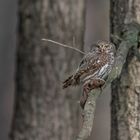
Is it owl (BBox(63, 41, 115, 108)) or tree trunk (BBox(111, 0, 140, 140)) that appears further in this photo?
tree trunk (BBox(111, 0, 140, 140))

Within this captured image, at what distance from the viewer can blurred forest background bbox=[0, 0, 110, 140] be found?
1720cm

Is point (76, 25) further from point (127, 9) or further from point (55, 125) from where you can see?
point (127, 9)

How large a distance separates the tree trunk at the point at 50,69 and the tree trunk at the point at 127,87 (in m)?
2.40

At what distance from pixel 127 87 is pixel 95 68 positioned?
1.54 feet

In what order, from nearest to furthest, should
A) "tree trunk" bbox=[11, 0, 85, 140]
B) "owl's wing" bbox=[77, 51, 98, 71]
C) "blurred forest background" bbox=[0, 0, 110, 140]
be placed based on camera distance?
"owl's wing" bbox=[77, 51, 98, 71], "tree trunk" bbox=[11, 0, 85, 140], "blurred forest background" bbox=[0, 0, 110, 140]

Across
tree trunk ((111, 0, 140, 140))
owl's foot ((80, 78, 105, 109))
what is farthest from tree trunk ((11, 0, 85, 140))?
owl's foot ((80, 78, 105, 109))

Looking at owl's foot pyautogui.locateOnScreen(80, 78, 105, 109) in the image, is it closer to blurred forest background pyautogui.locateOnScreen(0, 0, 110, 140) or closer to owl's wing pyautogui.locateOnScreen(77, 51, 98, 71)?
owl's wing pyautogui.locateOnScreen(77, 51, 98, 71)

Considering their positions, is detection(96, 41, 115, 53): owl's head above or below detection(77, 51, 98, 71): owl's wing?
above

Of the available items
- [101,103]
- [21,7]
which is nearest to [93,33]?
[101,103]

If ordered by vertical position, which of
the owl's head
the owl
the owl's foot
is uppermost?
the owl's head

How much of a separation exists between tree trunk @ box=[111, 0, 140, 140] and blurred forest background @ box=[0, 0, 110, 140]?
35.0 feet

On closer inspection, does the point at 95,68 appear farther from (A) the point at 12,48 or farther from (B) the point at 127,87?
(A) the point at 12,48

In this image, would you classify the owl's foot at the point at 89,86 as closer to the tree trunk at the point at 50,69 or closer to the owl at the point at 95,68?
the owl at the point at 95,68

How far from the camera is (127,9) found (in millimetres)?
5406
